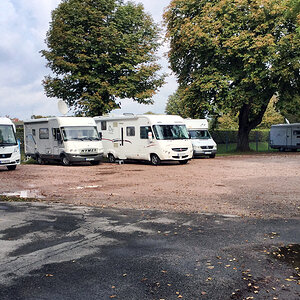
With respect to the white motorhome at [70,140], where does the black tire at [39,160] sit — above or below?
below

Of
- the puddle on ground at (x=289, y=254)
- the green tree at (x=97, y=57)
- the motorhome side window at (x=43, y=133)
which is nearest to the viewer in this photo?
the puddle on ground at (x=289, y=254)

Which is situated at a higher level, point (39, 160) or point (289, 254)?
point (39, 160)

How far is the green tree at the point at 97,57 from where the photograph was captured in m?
30.7

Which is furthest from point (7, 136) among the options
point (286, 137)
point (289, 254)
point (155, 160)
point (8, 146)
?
point (286, 137)

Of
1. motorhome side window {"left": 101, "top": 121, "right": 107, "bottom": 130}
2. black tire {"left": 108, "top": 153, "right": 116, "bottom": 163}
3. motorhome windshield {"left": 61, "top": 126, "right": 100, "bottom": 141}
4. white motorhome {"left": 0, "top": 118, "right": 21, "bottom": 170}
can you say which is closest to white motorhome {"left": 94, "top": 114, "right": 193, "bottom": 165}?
black tire {"left": 108, "top": 153, "right": 116, "bottom": 163}

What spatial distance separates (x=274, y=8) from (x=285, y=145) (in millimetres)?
12149

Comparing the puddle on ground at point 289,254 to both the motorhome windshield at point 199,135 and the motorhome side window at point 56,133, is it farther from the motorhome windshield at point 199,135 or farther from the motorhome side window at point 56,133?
the motorhome windshield at point 199,135

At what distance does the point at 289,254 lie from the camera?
18.9ft

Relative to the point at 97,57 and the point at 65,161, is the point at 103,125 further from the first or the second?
the point at 97,57

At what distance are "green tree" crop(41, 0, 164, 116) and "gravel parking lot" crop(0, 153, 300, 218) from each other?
14.8 meters

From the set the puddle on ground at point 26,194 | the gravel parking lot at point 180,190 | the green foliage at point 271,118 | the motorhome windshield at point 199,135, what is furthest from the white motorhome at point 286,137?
the puddle on ground at point 26,194

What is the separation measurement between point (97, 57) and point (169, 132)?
12.1 meters

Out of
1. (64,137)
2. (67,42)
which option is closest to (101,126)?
(64,137)

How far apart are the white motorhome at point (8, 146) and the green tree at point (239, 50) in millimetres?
14380
